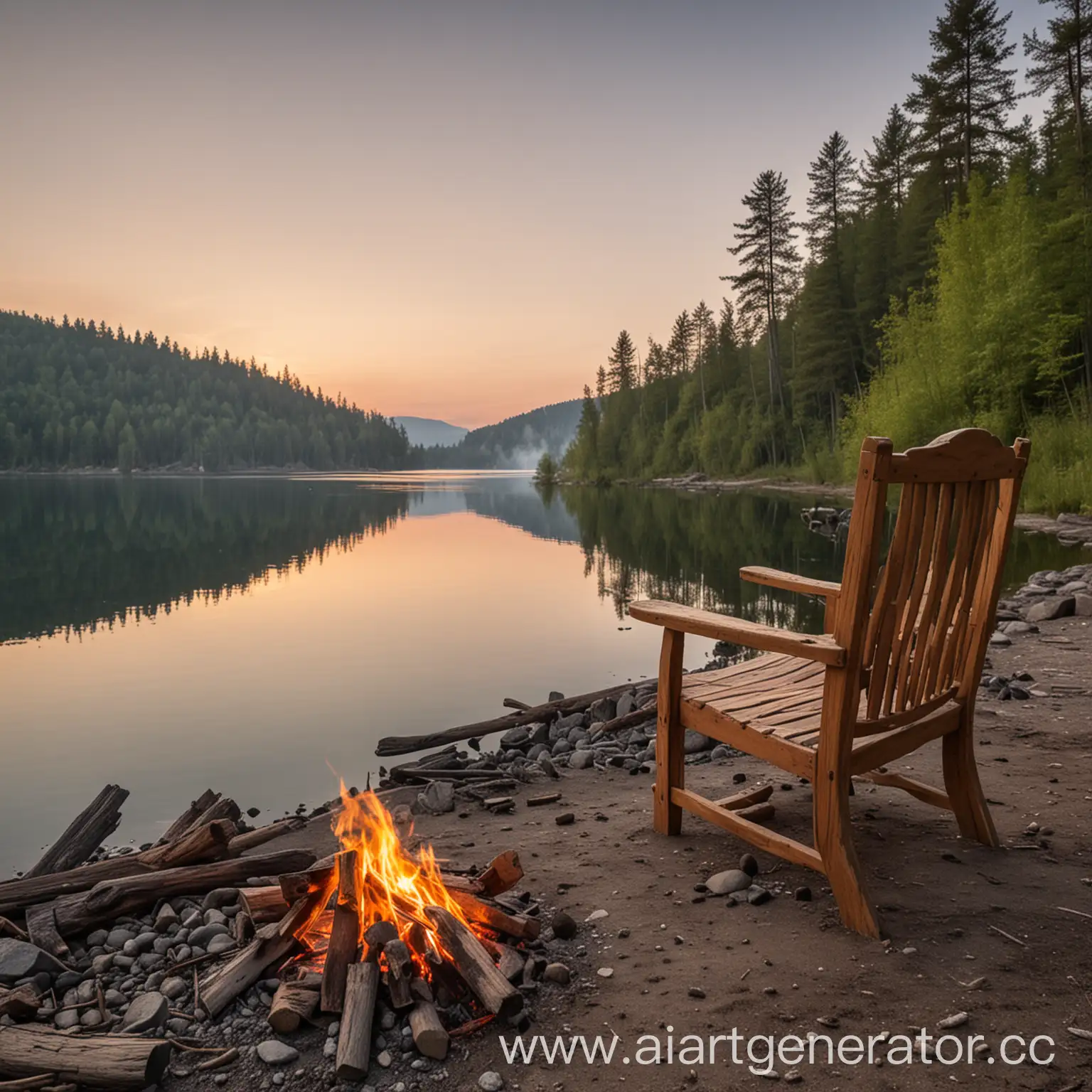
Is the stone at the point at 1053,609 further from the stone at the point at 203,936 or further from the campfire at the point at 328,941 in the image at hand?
the stone at the point at 203,936

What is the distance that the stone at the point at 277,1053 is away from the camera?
100 inches

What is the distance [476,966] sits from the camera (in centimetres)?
274

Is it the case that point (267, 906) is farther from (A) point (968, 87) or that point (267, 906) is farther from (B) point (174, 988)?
(A) point (968, 87)

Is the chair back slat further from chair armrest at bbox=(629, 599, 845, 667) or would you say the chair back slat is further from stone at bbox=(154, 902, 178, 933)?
stone at bbox=(154, 902, 178, 933)

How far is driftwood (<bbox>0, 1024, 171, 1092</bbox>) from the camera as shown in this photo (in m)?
2.43

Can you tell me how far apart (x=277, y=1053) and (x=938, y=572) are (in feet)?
10.3

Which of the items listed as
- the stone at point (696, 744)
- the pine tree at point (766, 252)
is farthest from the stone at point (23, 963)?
the pine tree at point (766, 252)

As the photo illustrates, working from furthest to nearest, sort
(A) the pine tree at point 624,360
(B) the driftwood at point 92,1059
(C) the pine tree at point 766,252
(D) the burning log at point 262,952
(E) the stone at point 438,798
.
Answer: (A) the pine tree at point 624,360 → (C) the pine tree at point 766,252 → (E) the stone at point 438,798 → (D) the burning log at point 262,952 → (B) the driftwood at point 92,1059

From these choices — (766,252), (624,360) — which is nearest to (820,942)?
(766,252)

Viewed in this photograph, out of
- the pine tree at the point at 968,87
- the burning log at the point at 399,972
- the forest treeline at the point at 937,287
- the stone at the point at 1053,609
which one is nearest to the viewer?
the burning log at the point at 399,972

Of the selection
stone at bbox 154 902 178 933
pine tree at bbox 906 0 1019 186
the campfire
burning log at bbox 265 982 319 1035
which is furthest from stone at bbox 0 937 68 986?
pine tree at bbox 906 0 1019 186

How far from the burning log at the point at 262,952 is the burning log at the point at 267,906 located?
10 centimetres

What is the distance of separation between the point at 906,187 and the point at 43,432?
152708mm

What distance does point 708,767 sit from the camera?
572 centimetres
